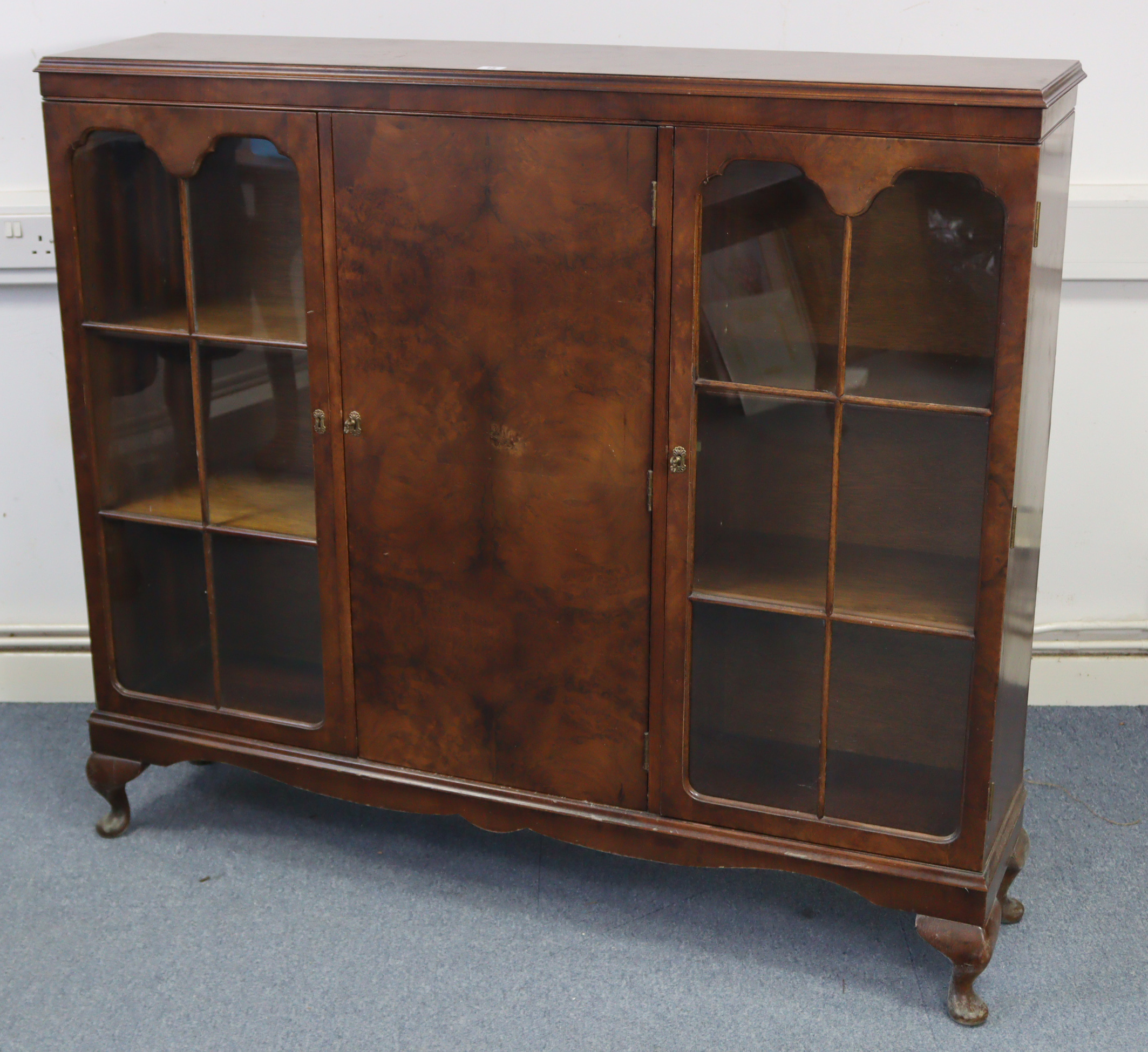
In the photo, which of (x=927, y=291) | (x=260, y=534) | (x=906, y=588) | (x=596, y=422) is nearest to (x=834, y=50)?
(x=927, y=291)

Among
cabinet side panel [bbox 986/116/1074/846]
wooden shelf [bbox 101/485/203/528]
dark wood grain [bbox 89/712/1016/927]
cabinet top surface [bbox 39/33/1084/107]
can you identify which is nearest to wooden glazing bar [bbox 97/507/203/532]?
wooden shelf [bbox 101/485/203/528]

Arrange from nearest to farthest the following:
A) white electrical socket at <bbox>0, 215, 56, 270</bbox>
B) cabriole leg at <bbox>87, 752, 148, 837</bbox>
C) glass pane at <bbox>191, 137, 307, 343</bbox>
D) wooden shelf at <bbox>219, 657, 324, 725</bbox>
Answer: glass pane at <bbox>191, 137, 307, 343</bbox> → wooden shelf at <bbox>219, 657, 324, 725</bbox> → cabriole leg at <bbox>87, 752, 148, 837</bbox> → white electrical socket at <bbox>0, 215, 56, 270</bbox>

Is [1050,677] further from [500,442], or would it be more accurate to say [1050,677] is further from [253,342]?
[253,342]

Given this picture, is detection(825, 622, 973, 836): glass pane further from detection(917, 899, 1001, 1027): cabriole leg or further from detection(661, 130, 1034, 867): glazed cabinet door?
detection(917, 899, 1001, 1027): cabriole leg

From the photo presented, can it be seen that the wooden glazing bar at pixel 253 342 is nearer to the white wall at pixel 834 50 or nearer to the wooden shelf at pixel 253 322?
the wooden shelf at pixel 253 322

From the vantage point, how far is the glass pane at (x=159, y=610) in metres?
2.18

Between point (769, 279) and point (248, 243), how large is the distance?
76 cm

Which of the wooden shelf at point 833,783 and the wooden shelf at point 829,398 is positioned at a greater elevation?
the wooden shelf at point 829,398

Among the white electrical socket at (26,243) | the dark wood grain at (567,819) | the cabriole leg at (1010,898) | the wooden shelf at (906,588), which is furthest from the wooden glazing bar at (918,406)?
the white electrical socket at (26,243)

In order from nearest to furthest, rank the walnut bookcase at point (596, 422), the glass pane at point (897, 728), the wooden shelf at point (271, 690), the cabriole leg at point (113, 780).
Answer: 1. the walnut bookcase at point (596, 422)
2. the glass pane at point (897, 728)
3. the wooden shelf at point (271, 690)
4. the cabriole leg at point (113, 780)

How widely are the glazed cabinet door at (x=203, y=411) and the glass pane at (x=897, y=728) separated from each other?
0.73 metres

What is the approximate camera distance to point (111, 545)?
2.19m

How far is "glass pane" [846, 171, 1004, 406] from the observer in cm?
165

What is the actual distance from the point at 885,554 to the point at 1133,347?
92cm
